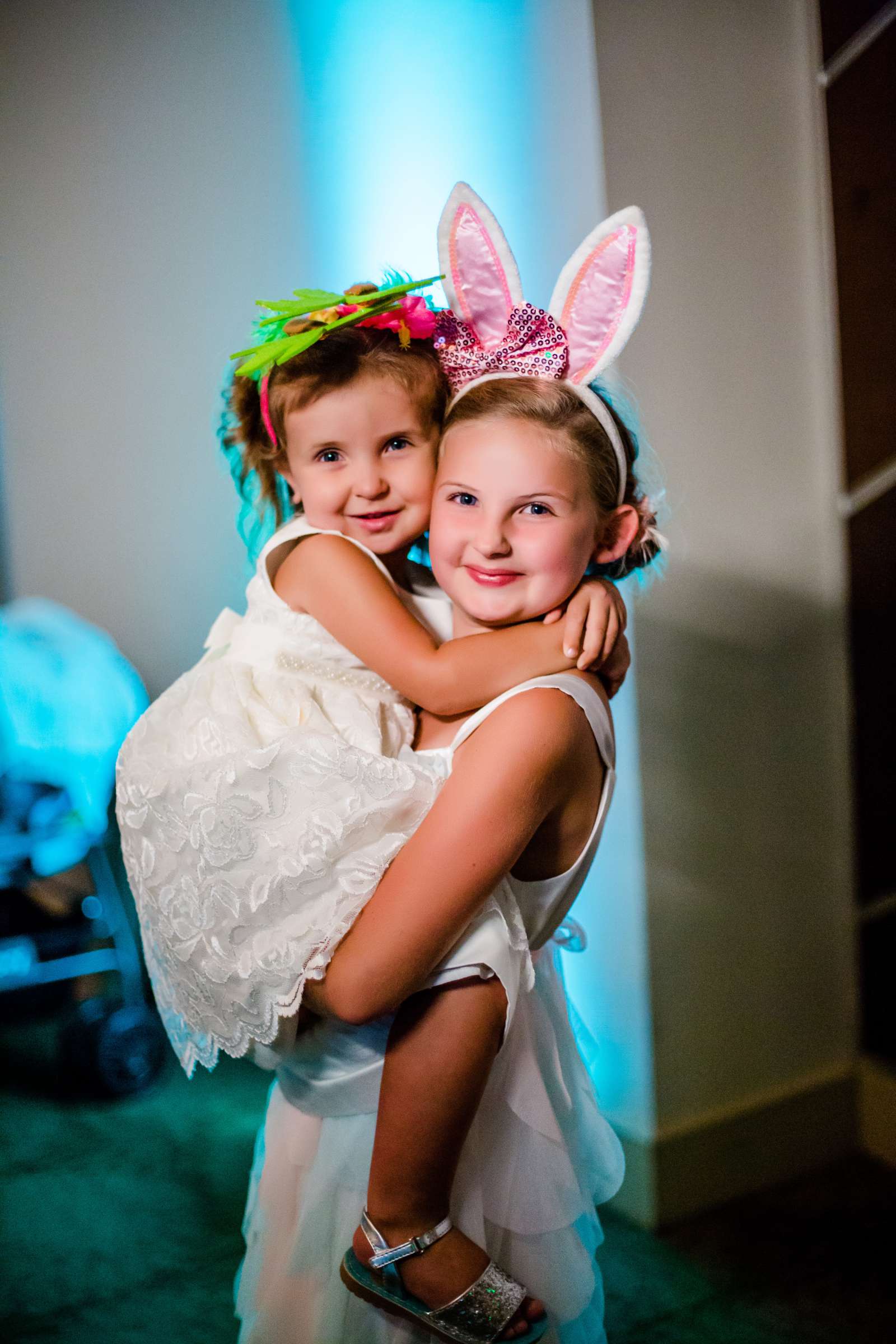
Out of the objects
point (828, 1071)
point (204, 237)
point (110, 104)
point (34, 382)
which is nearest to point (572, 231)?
point (204, 237)

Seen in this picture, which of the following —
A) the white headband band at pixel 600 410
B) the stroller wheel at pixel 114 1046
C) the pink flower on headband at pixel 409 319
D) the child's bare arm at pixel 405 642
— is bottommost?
the stroller wheel at pixel 114 1046

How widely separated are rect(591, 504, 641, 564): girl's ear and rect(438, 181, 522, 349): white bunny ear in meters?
0.23

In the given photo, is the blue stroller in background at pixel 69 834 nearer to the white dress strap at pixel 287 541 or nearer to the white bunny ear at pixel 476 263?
the white dress strap at pixel 287 541

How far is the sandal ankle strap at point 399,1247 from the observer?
3.00ft

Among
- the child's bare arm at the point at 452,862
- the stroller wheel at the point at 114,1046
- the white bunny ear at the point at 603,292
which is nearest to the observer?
the child's bare arm at the point at 452,862

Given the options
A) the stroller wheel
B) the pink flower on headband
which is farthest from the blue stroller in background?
the pink flower on headband

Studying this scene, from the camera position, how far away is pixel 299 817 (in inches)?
36.3

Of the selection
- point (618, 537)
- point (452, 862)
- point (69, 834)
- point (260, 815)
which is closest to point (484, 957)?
point (452, 862)

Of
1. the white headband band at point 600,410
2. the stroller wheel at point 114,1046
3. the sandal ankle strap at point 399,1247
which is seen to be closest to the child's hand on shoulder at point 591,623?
the white headband band at point 600,410

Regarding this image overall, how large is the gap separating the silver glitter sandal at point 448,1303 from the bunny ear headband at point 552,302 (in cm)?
80

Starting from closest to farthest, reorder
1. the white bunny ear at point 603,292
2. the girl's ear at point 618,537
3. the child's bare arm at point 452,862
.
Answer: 1. the child's bare arm at point 452,862
2. the white bunny ear at point 603,292
3. the girl's ear at point 618,537

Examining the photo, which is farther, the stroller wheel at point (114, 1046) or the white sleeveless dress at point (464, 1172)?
the stroller wheel at point (114, 1046)

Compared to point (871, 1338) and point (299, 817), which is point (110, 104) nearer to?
point (299, 817)

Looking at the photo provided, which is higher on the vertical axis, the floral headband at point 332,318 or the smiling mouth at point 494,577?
the floral headband at point 332,318
